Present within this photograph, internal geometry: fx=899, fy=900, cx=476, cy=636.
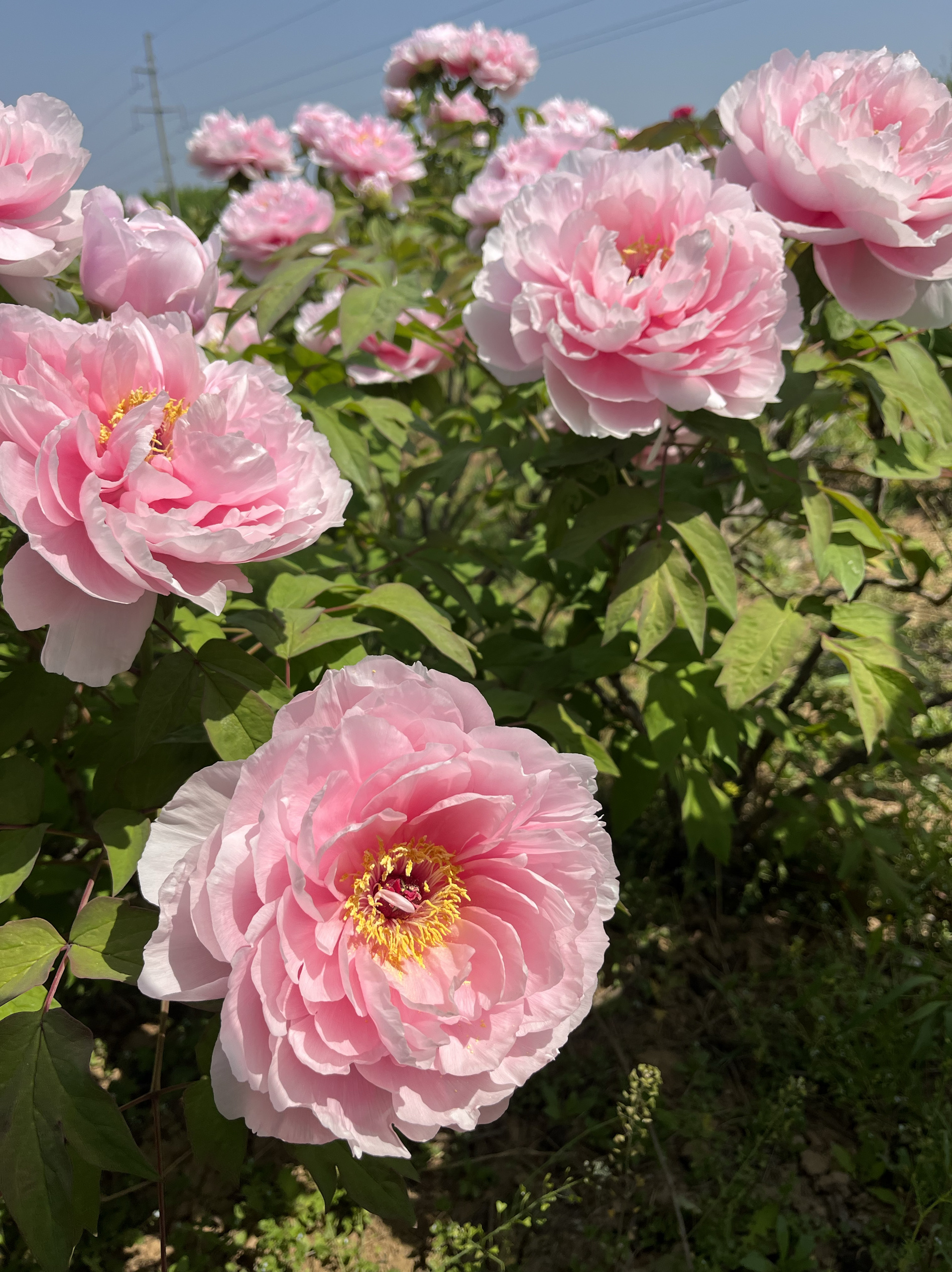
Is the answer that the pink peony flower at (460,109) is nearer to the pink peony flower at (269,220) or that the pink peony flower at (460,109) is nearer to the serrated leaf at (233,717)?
the pink peony flower at (269,220)

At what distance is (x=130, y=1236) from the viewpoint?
5.56ft

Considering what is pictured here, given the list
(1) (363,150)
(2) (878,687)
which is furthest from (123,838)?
(1) (363,150)

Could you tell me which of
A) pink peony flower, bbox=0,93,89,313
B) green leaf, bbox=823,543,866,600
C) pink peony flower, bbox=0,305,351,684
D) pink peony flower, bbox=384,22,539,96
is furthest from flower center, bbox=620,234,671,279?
pink peony flower, bbox=384,22,539,96

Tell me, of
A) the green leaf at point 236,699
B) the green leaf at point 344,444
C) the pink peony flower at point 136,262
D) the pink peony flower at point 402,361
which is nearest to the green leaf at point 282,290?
the green leaf at point 344,444

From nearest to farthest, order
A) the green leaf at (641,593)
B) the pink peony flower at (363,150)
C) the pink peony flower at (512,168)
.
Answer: the green leaf at (641,593) → the pink peony flower at (512,168) → the pink peony flower at (363,150)

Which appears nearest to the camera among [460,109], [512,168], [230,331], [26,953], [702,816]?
[26,953]

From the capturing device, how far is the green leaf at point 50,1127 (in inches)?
34.5

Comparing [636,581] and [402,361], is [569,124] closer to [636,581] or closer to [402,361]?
[402,361]

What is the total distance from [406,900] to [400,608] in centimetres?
48

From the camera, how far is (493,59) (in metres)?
3.69

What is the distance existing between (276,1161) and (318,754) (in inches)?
58.5

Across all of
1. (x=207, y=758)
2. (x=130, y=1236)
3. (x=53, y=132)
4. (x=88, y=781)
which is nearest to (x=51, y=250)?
(x=53, y=132)

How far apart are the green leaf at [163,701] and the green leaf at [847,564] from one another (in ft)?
3.39

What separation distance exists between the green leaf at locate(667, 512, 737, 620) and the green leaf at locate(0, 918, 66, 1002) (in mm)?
1018
